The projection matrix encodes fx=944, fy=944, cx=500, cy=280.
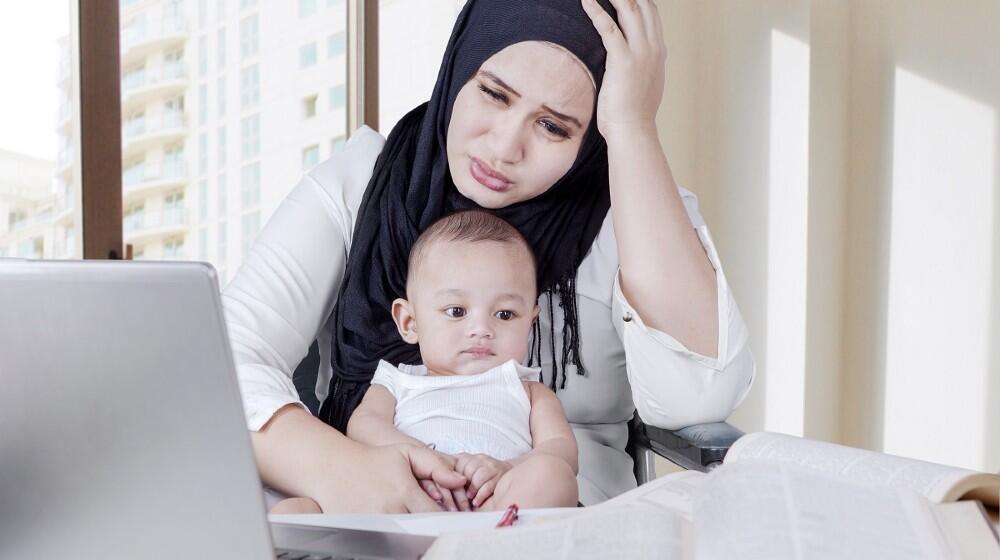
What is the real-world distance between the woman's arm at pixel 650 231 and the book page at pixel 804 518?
1.95 ft

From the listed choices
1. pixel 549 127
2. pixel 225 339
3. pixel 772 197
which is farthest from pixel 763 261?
pixel 225 339

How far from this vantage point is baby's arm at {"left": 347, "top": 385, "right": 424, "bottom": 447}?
110cm

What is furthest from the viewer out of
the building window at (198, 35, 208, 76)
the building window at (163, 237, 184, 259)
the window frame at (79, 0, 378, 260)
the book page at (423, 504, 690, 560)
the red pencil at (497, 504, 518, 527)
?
the building window at (198, 35, 208, 76)

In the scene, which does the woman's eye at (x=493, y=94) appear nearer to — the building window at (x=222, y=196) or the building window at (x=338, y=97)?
the building window at (x=222, y=196)

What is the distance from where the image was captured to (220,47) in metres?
2.46

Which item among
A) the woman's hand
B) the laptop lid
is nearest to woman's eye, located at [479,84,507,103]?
the woman's hand

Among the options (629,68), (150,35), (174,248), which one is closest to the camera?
(629,68)

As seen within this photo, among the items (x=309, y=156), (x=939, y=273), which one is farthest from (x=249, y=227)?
(x=939, y=273)

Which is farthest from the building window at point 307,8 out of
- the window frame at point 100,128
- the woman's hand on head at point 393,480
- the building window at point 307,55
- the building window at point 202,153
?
the woman's hand on head at point 393,480

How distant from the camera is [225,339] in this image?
42 cm

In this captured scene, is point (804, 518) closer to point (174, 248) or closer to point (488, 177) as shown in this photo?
point (488, 177)

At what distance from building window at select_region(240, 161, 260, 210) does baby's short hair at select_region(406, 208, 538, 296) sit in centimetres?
138

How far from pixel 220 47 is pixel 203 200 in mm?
411

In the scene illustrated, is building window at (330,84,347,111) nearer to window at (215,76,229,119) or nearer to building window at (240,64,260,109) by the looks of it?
building window at (240,64,260,109)
